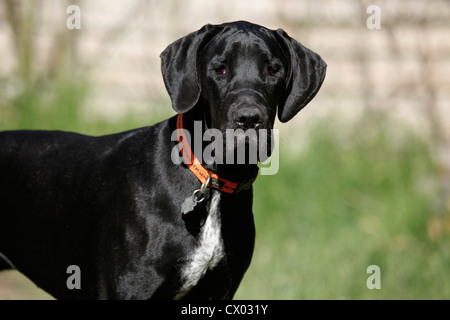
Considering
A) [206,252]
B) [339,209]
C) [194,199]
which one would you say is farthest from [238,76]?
[339,209]

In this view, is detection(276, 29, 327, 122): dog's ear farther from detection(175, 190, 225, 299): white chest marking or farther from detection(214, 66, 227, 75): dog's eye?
detection(175, 190, 225, 299): white chest marking

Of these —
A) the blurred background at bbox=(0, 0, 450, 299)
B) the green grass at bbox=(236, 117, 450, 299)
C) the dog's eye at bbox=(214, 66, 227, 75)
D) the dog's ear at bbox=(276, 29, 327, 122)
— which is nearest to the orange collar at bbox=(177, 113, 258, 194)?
the dog's eye at bbox=(214, 66, 227, 75)

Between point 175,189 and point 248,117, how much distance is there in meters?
0.55

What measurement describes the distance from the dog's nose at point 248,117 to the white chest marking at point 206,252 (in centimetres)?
45

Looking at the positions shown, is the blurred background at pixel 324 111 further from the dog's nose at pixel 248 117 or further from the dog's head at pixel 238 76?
the dog's nose at pixel 248 117

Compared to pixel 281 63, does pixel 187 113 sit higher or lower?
lower

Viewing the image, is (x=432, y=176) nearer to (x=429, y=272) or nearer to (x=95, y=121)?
(x=429, y=272)

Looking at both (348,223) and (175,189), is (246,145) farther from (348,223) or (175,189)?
(348,223)

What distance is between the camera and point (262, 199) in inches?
264

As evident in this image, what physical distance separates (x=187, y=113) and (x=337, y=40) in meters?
4.26

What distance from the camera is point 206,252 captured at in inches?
131

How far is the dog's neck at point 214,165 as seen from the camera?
3389 millimetres

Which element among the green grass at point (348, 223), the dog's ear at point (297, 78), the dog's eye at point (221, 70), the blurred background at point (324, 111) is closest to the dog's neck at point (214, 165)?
the dog's eye at point (221, 70)
